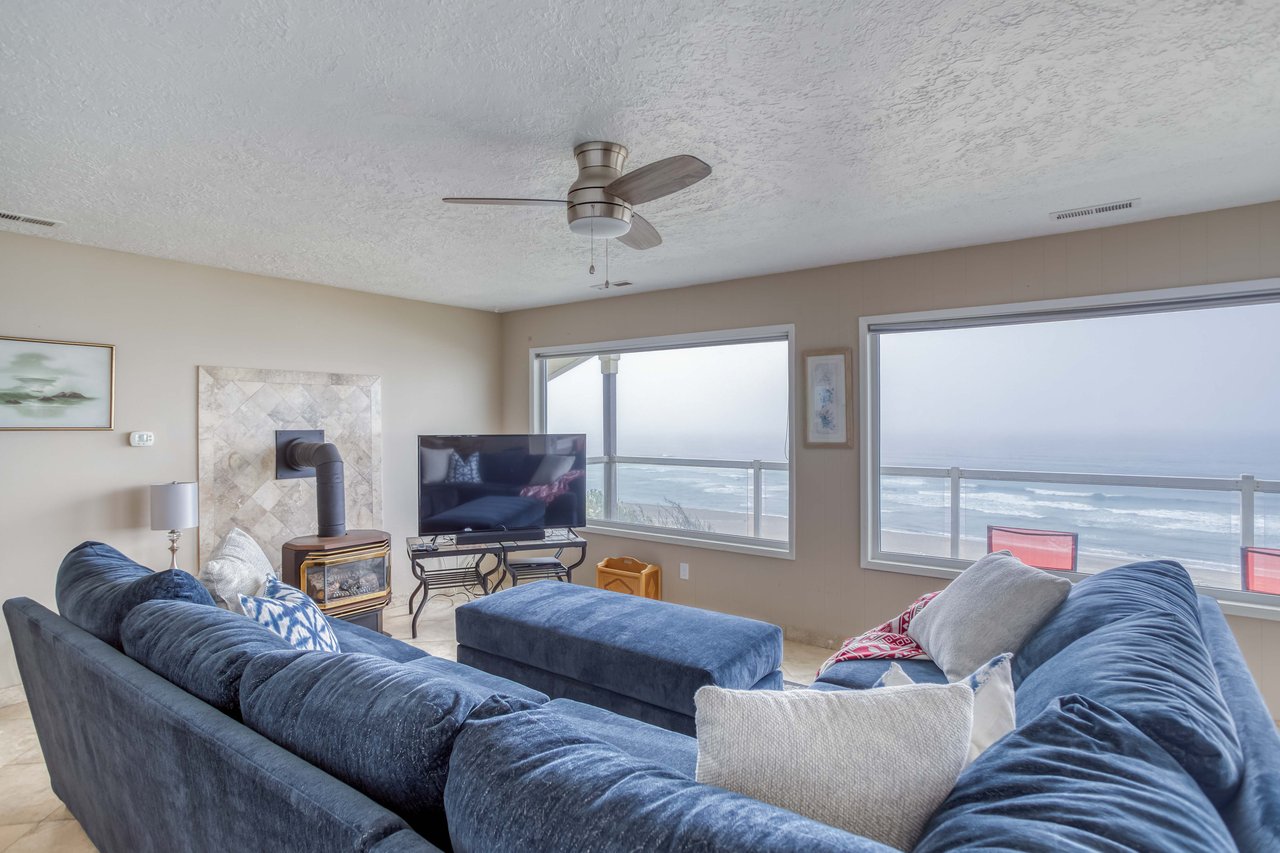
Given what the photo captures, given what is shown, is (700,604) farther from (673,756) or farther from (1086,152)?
(1086,152)

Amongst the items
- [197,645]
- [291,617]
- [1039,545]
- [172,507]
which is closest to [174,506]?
[172,507]

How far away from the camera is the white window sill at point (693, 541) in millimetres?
4286

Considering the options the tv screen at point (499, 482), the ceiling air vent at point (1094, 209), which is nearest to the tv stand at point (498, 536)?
the tv screen at point (499, 482)

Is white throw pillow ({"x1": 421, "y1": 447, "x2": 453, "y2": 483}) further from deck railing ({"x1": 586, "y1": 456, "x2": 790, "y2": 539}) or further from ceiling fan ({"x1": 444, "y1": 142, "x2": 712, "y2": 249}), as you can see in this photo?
ceiling fan ({"x1": 444, "y1": 142, "x2": 712, "y2": 249})

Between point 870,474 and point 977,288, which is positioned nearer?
point 977,288

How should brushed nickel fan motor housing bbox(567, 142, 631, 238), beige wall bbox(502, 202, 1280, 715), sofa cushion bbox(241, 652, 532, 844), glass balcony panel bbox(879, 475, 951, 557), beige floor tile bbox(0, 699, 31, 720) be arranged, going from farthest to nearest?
glass balcony panel bbox(879, 475, 951, 557)
beige floor tile bbox(0, 699, 31, 720)
beige wall bbox(502, 202, 1280, 715)
brushed nickel fan motor housing bbox(567, 142, 631, 238)
sofa cushion bbox(241, 652, 532, 844)

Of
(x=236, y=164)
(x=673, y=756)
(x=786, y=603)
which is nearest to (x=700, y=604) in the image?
A: (x=786, y=603)

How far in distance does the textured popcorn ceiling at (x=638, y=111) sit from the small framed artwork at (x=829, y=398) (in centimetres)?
92

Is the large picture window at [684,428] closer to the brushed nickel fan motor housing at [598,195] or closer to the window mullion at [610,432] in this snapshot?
the window mullion at [610,432]

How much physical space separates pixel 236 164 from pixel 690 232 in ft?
6.60

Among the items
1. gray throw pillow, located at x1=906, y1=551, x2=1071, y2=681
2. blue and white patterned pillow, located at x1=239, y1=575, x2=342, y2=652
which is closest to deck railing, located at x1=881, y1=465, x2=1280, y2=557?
gray throw pillow, located at x1=906, y1=551, x2=1071, y2=681

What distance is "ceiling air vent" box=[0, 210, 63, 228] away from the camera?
9.68ft

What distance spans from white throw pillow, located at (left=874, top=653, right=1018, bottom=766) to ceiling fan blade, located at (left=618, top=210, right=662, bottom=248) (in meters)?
1.85

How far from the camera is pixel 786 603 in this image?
4.22 m
